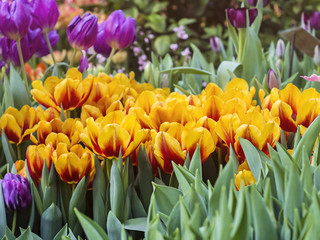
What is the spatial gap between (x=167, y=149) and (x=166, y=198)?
0.09 meters

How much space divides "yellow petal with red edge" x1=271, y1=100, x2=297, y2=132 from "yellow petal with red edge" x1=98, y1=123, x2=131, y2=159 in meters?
0.25

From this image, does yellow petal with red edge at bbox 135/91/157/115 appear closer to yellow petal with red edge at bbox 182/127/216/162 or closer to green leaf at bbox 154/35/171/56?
yellow petal with red edge at bbox 182/127/216/162

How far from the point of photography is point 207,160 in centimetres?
81

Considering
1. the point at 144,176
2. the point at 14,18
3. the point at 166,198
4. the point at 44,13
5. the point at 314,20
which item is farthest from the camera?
the point at 314,20

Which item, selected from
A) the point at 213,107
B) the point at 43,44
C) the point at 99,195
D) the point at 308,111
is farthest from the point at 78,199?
the point at 43,44

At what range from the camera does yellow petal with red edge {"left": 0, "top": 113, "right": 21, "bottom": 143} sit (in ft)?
2.95

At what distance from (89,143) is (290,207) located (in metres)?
0.32

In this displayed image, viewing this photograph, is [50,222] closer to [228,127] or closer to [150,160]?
[150,160]

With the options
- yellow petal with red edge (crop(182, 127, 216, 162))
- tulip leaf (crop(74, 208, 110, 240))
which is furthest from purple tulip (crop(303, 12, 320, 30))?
tulip leaf (crop(74, 208, 110, 240))

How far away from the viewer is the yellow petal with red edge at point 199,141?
28.7 inches

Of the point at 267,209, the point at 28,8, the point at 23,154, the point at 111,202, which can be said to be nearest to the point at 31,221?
the point at 111,202

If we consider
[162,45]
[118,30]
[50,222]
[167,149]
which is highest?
[118,30]

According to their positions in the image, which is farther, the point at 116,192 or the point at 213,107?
the point at 213,107

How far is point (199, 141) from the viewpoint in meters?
0.74
